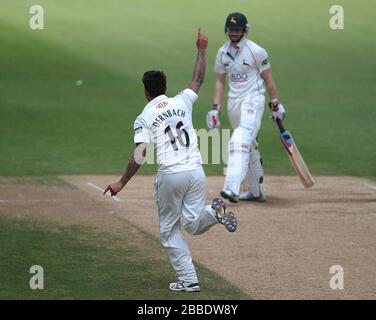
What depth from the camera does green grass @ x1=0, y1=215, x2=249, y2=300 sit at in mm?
10094

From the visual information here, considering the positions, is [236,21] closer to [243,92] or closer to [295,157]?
[243,92]

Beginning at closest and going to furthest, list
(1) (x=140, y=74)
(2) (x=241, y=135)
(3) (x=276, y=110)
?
1. (2) (x=241, y=135)
2. (3) (x=276, y=110)
3. (1) (x=140, y=74)

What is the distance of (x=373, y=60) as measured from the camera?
29.1m

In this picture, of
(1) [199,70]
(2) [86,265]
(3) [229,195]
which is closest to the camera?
(1) [199,70]

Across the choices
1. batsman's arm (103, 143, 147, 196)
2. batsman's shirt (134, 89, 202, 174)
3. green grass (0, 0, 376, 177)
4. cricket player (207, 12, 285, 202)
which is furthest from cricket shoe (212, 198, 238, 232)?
green grass (0, 0, 376, 177)

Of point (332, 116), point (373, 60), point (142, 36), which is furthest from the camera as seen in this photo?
point (142, 36)

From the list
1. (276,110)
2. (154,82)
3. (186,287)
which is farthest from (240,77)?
(186,287)

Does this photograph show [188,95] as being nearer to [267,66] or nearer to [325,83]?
[267,66]

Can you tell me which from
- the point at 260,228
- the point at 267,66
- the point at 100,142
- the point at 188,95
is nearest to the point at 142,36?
the point at 100,142

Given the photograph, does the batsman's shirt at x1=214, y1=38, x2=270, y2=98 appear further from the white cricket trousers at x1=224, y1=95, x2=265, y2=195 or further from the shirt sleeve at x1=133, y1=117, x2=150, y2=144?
the shirt sleeve at x1=133, y1=117, x2=150, y2=144

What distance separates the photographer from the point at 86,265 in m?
11.2

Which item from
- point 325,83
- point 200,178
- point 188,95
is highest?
point 325,83

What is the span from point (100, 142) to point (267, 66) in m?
5.60

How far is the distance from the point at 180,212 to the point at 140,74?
16717 millimetres
